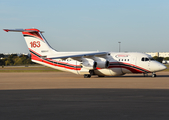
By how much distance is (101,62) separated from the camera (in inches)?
1443

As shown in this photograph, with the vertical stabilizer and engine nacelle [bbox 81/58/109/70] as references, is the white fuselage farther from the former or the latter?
the vertical stabilizer

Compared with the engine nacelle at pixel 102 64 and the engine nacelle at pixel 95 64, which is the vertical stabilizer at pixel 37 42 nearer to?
the engine nacelle at pixel 95 64

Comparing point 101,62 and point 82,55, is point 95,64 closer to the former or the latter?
point 101,62

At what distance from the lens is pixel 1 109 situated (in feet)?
37.2

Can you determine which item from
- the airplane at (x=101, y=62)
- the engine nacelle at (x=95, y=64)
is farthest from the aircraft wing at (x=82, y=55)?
the engine nacelle at (x=95, y=64)

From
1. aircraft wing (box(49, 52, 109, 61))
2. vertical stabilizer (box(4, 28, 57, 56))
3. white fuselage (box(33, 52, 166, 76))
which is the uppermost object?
vertical stabilizer (box(4, 28, 57, 56))

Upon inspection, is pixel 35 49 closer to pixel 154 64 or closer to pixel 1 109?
pixel 154 64

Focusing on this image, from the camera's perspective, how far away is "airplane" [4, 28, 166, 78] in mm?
36500

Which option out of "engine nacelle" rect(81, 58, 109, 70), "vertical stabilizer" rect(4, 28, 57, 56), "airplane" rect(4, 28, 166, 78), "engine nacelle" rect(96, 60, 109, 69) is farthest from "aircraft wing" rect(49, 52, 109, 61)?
"vertical stabilizer" rect(4, 28, 57, 56)

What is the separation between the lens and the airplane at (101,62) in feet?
120

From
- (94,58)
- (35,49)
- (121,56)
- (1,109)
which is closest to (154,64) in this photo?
(121,56)

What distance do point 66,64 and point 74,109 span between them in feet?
92.3

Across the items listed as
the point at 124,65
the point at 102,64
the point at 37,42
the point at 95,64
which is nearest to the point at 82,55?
the point at 95,64

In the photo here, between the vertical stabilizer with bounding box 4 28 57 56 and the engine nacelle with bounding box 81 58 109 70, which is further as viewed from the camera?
the vertical stabilizer with bounding box 4 28 57 56
